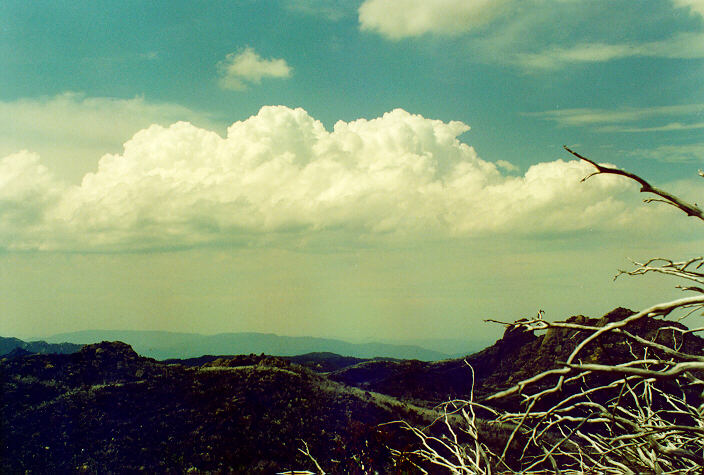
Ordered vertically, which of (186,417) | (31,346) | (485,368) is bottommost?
(31,346)

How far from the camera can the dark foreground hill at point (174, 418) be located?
46.9ft

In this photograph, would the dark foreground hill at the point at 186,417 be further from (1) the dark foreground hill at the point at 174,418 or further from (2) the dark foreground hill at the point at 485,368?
(2) the dark foreground hill at the point at 485,368

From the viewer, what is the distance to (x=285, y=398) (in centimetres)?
1973

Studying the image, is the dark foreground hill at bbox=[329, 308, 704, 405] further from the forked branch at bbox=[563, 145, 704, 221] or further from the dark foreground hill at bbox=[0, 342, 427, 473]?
the forked branch at bbox=[563, 145, 704, 221]

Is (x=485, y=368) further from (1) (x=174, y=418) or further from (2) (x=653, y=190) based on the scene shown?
(2) (x=653, y=190)

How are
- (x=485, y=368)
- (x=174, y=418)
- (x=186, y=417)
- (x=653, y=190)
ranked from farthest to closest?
(x=485, y=368)
(x=186, y=417)
(x=174, y=418)
(x=653, y=190)

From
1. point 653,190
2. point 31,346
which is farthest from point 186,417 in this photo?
point 31,346

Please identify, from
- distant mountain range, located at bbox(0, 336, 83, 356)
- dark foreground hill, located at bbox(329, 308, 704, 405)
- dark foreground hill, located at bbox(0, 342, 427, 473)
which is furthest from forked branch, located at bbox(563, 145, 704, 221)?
distant mountain range, located at bbox(0, 336, 83, 356)

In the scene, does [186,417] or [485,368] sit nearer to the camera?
[186,417]

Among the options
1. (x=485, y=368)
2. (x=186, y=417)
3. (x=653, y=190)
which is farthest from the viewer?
(x=485, y=368)

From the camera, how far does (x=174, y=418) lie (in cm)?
1683

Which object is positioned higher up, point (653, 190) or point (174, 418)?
point (653, 190)

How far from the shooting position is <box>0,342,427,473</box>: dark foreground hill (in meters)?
14.3

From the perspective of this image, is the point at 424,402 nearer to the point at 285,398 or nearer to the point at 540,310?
the point at 285,398
